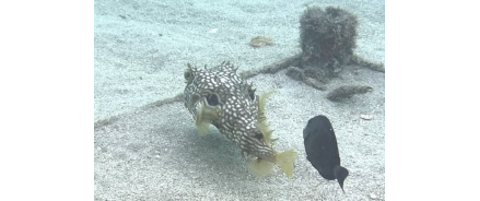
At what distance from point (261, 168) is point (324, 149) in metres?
0.74

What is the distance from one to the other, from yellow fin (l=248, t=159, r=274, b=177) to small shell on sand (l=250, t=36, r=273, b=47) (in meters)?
3.93

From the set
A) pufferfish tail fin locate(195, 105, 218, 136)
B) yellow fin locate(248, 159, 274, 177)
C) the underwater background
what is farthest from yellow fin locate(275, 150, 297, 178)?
pufferfish tail fin locate(195, 105, 218, 136)

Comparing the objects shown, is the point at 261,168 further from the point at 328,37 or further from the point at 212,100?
the point at 328,37

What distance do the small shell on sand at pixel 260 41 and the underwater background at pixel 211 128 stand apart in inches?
0.8

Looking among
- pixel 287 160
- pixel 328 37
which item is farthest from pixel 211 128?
pixel 328 37

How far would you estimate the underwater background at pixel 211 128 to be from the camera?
12.2 feet

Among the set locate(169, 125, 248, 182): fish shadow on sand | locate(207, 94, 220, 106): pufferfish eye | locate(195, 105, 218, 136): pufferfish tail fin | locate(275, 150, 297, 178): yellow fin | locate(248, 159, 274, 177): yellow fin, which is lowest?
locate(169, 125, 248, 182): fish shadow on sand

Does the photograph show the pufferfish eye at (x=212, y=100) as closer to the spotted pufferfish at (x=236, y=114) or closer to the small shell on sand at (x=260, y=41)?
the spotted pufferfish at (x=236, y=114)

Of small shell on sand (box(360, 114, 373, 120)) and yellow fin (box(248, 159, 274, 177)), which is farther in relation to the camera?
small shell on sand (box(360, 114, 373, 120))

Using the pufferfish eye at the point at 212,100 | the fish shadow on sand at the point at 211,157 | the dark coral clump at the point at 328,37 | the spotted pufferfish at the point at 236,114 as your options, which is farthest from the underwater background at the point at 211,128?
the pufferfish eye at the point at 212,100

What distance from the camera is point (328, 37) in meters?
5.99

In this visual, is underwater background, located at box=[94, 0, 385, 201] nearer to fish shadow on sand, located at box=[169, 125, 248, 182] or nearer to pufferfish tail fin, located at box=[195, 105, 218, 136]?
fish shadow on sand, located at box=[169, 125, 248, 182]

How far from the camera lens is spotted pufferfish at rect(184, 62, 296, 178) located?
361 cm

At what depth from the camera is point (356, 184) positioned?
377 cm
